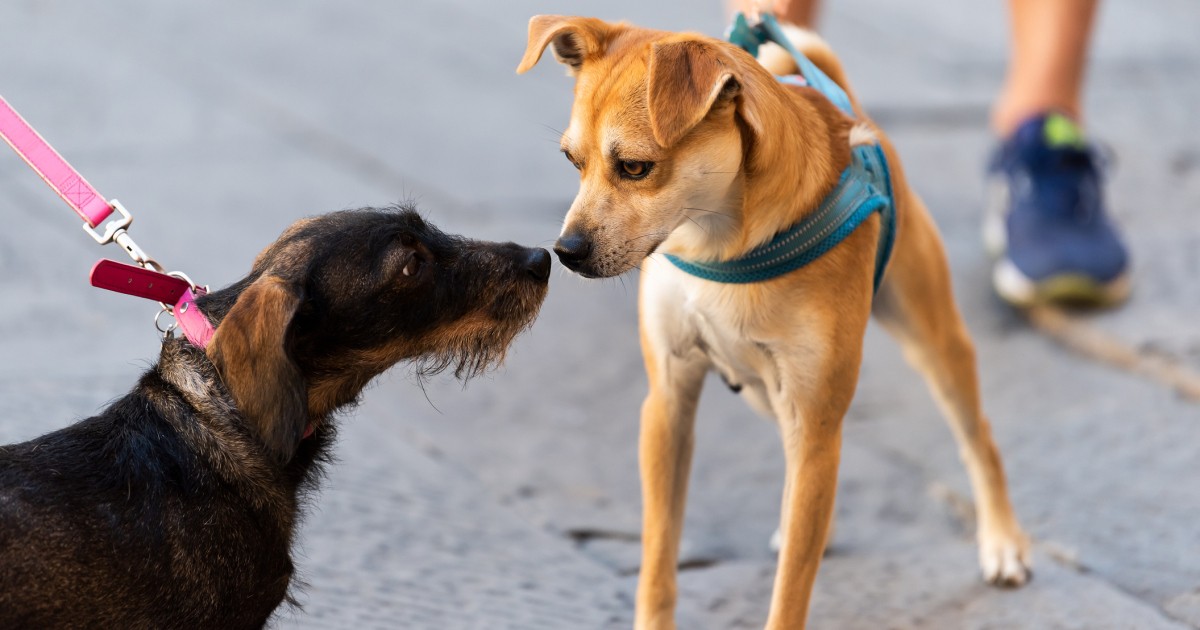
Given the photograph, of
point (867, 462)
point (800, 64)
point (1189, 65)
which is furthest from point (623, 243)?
point (1189, 65)

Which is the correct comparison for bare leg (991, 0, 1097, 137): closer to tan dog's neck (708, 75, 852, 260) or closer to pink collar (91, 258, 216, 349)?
tan dog's neck (708, 75, 852, 260)

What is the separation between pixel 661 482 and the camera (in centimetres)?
342

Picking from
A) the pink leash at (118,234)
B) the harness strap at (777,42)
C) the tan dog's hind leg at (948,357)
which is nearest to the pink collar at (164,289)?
the pink leash at (118,234)

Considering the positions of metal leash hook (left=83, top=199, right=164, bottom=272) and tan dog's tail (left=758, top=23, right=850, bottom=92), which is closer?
metal leash hook (left=83, top=199, right=164, bottom=272)

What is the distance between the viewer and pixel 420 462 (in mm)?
4539

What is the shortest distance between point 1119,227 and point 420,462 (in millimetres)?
3876

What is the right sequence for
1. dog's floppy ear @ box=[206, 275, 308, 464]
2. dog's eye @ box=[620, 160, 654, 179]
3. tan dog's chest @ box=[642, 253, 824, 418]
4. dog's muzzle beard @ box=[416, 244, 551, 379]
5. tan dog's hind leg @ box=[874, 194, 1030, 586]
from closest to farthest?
dog's floppy ear @ box=[206, 275, 308, 464] → dog's eye @ box=[620, 160, 654, 179] → tan dog's chest @ box=[642, 253, 824, 418] → dog's muzzle beard @ box=[416, 244, 551, 379] → tan dog's hind leg @ box=[874, 194, 1030, 586]

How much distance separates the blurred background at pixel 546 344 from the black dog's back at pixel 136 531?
0.81 metres

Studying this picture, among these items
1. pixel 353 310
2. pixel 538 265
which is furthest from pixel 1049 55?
pixel 353 310

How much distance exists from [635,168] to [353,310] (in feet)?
2.41

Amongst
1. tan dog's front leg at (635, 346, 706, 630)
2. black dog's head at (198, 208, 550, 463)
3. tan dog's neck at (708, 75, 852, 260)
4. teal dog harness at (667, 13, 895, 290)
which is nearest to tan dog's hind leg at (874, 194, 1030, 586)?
teal dog harness at (667, 13, 895, 290)

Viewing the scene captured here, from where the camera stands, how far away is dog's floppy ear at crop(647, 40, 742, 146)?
9.09 ft

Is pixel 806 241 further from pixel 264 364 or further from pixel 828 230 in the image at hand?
pixel 264 364

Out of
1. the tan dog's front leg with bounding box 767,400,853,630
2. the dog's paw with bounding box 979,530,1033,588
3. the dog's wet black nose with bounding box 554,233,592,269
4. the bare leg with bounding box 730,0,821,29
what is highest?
the bare leg with bounding box 730,0,821,29
